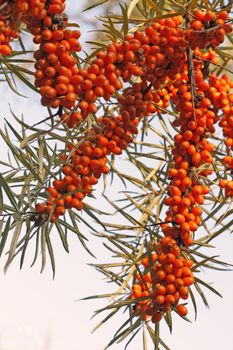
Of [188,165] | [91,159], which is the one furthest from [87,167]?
[188,165]

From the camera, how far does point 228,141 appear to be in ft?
2.71

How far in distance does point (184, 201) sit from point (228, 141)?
4.3 inches

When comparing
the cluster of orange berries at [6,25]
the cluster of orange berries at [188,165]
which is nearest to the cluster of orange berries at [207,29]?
the cluster of orange berries at [188,165]

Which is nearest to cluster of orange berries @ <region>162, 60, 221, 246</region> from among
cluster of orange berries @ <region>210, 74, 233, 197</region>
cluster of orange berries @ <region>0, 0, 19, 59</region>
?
cluster of orange berries @ <region>210, 74, 233, 197</region>

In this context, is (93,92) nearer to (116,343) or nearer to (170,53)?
(170,53)

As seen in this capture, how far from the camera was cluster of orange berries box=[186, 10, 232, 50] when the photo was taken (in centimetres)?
73

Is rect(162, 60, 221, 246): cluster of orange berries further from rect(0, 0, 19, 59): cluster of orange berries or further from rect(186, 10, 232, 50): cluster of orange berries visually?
rect(0, 0, 19, 59): cluster of orange berries

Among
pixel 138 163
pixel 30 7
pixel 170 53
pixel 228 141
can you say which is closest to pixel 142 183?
pixel 138 163

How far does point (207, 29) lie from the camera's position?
2.40 ft

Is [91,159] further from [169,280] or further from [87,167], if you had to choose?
[169,280]

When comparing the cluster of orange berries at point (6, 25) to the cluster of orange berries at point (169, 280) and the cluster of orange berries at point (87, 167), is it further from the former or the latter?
the cluster of orange berries at point (169, 280)

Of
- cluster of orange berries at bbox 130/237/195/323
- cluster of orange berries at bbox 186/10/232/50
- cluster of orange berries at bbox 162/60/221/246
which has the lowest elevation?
cluster of orange berries at bbox 130/237/195/323

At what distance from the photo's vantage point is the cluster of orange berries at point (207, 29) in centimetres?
73

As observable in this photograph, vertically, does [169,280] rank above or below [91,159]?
below
